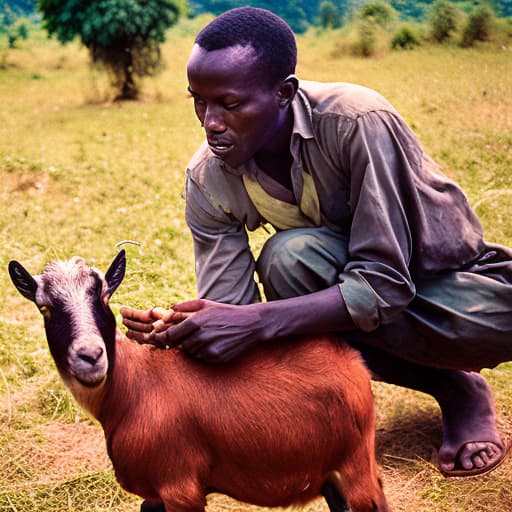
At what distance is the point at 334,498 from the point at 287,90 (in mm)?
1639

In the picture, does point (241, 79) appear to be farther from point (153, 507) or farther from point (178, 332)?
point (153, 507)

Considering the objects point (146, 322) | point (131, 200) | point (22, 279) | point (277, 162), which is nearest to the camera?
point (22, 279)

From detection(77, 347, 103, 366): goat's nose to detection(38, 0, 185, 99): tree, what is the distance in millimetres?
8960

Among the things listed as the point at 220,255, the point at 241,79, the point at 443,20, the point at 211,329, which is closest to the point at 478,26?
the point at 443,20

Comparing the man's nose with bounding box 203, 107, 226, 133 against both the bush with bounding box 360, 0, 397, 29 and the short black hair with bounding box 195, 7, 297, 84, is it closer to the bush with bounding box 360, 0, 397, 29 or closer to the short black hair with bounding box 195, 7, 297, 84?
the short black hair with bounding box 195, 7, 297, 84

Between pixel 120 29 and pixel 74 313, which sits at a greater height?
pixel 74 313

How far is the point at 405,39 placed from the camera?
41.3ft

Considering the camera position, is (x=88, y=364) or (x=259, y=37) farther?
(x=259, y=37)

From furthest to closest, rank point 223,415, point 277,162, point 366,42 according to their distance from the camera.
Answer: point 366,42 < point 277,162 < point 223,415

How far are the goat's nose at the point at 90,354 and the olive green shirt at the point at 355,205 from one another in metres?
0.92

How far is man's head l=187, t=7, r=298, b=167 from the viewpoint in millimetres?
2803

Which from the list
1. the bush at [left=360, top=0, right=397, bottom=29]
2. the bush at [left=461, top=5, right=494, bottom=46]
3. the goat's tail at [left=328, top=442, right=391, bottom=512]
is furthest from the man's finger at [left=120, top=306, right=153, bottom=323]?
the bush at [left=360, top=0, right=397, bottom=29]

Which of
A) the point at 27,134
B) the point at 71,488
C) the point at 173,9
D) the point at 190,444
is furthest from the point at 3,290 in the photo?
the point at 173,9

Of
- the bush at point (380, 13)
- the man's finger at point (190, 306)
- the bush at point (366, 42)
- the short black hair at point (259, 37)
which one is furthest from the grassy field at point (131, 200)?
the short black hair at point (259, 37)
